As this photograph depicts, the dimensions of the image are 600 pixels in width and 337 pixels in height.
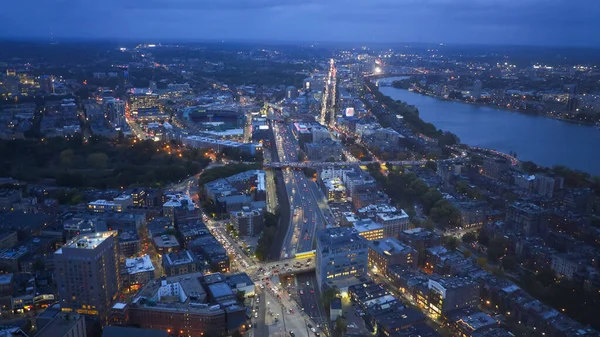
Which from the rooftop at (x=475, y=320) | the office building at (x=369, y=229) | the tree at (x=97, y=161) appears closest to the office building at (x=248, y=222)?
the office building at (x=369, y=229)

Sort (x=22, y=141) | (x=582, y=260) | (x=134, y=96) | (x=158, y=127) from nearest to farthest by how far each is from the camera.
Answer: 1. (x=582, y=260)
2. (x=22, y=141)
3. (x=158, y=127)
4. (x=134, y=96)

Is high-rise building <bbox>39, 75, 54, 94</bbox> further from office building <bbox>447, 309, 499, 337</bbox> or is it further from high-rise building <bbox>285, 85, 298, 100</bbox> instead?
office building <bbox>447, 309, 499, 337</bbox>

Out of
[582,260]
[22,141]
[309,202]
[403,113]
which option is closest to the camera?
[582,260]

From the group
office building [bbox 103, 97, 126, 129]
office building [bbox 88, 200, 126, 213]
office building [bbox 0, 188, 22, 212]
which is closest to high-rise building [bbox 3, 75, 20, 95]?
office building [bbox 103, 97, 126, 129]

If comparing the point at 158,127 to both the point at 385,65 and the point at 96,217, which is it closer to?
the point at 96,217

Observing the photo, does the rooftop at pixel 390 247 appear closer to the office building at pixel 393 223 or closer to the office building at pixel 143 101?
the office building at pixel 393 223

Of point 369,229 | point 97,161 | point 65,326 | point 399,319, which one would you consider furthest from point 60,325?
A: point 97,161

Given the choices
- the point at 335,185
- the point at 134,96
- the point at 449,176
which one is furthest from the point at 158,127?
the point at 449,176
